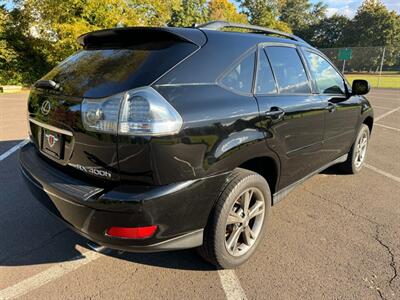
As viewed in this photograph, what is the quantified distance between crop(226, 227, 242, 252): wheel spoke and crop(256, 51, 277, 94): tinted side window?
110cm

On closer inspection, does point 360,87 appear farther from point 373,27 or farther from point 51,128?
point 373,27

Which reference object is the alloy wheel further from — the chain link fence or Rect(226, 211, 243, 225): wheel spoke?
the chain link fence

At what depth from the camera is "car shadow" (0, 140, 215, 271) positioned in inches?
103

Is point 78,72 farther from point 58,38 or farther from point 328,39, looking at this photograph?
point 328,39

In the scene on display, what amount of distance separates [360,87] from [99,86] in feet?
11.0

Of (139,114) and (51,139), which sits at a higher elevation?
(139,114)

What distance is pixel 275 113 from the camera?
8.57 ft

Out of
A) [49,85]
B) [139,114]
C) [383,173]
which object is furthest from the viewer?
[383,173]

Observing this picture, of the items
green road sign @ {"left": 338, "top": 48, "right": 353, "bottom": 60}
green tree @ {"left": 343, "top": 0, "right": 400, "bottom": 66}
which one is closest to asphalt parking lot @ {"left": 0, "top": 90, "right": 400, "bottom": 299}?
green road sign @ {"left": 338, "top": 48, "right": 353, "bottom": 60}

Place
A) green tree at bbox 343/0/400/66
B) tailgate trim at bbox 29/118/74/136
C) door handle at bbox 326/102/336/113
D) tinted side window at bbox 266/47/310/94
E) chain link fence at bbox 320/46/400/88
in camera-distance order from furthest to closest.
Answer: green tree at bbox 343/0/400/66, chain link fence at bbox 320/46/400/88, door handle at bbox 326/102/336/113, tinted side window at bbox 266/47/310/94, tailgate trim at bbox 29/118/74/136

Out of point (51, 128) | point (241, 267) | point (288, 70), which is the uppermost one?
point (288, 70)

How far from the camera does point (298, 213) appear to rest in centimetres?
351

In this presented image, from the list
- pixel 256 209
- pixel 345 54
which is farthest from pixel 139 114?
pixel 345 54

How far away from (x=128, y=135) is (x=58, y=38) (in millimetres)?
17739
